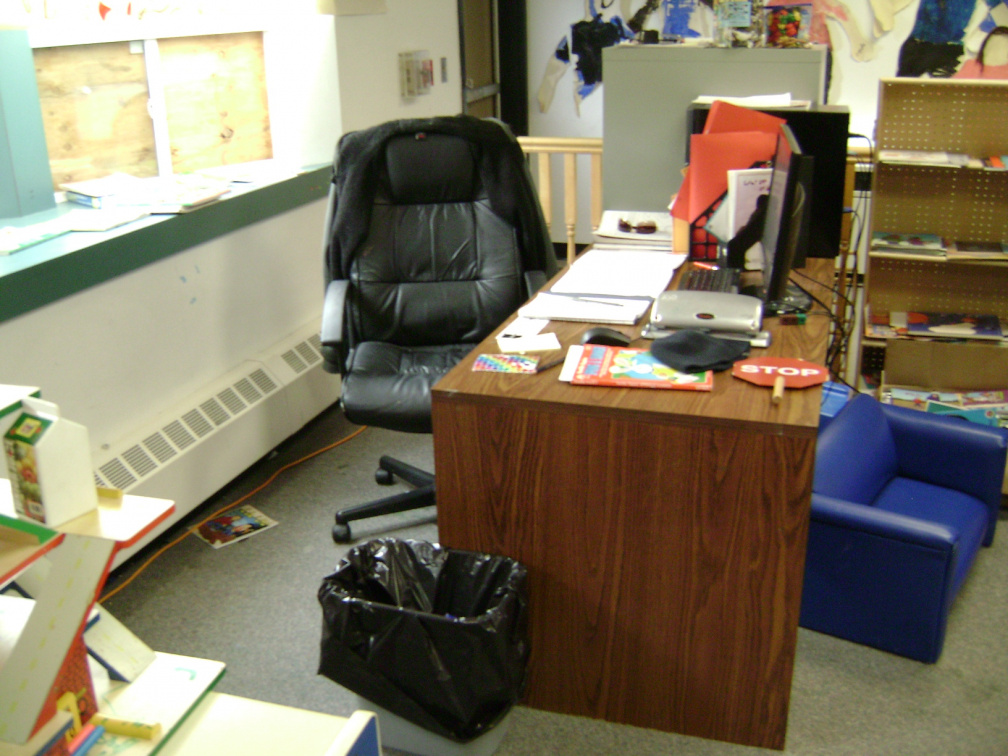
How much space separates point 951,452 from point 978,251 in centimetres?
93

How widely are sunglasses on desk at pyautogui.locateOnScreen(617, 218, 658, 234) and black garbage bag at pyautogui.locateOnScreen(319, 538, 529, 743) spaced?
4.17 ft

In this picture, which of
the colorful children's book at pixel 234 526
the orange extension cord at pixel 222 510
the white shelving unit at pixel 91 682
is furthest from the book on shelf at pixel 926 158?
the white shelving unit at pixel 91 682

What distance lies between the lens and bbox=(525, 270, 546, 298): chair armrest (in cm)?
275

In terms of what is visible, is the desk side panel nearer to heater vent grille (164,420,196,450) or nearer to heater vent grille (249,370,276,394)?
heater vent grille (164,420,196,450)

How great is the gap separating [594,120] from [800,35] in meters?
1.15

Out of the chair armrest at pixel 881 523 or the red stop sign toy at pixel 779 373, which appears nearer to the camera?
the red stop sign toy at pixel 779 373

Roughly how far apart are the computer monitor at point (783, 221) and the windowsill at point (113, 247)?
1579mm

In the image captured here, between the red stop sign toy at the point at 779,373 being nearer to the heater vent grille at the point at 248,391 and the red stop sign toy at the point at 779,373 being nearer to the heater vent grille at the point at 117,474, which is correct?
the heater vent grille at the point at 117,474

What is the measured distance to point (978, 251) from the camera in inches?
123

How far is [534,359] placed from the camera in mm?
1982

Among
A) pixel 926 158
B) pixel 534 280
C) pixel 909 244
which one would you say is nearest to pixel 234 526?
pixel 534 280

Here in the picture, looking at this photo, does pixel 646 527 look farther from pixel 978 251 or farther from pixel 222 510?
pixel 978 251

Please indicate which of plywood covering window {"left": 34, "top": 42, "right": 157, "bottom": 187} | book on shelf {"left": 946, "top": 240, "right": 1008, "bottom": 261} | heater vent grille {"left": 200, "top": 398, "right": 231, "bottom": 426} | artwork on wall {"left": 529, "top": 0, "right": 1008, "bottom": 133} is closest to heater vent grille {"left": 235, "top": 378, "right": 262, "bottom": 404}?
heater vent grille {"left": 200, "top": 398, "right": 231, "bottom": 426}

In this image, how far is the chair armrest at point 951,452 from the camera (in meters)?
2.48
